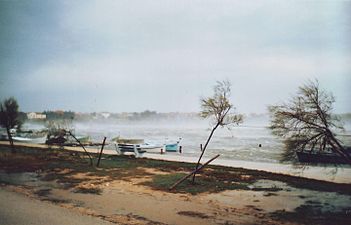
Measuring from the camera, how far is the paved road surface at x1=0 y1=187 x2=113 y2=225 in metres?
8.04

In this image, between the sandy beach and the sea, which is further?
the sea

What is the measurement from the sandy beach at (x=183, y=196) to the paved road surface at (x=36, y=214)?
470 millimetres

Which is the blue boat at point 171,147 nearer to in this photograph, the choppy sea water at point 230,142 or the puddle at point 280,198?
the choppy sea water at point 230,142

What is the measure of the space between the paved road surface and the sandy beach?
0.47 m

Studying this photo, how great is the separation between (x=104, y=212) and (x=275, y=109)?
864 centimetres

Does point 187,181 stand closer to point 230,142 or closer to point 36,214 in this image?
point 36,214

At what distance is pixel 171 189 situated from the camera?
13984 millimetres

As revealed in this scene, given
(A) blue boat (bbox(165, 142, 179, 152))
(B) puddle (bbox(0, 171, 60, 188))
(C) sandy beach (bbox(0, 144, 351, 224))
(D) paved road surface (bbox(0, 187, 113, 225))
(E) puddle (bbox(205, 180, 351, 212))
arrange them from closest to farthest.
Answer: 1. (D) paved road surface (bbox(0, 187, 113, 225))
2. (C) sandy beach (bbox(0, 144, 351, 224))
3. (E) puddle (bbox(205, 180, 351, 212))
4. (B) puddle (bbox(0, 171, 60, 188))
5. (A) blue boat (bbox(165, 142, 179, 152))

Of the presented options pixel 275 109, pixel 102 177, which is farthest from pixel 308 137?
→ pixel 102 177

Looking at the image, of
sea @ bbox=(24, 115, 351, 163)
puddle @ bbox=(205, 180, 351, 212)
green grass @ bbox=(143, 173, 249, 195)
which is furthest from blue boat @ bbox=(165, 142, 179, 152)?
puddle @ bbox=(205, 180, 351, 212)

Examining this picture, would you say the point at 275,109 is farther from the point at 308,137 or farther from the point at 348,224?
the point at 348,224

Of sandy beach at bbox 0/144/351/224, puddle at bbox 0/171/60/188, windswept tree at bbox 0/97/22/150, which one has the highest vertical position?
windswept tree at bbox 0/97/22/150

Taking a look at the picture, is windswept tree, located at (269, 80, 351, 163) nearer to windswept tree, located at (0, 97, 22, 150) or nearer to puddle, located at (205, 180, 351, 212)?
puddle, located at (205, 180, 351, 212)

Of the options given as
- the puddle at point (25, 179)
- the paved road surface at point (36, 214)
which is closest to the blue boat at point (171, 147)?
the puddle at point (25, 179)
